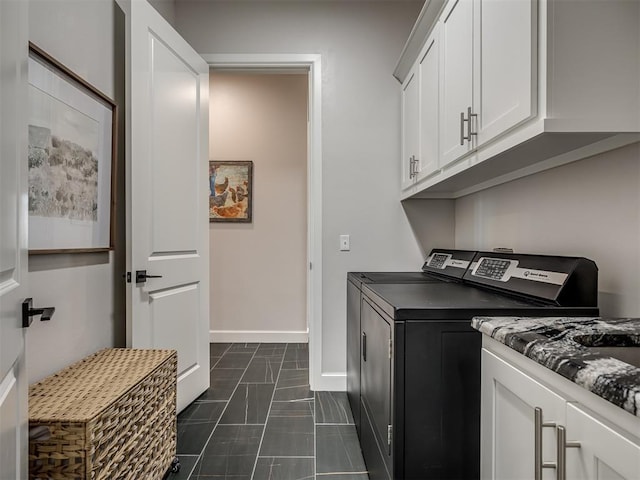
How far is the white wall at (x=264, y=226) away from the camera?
12.8 ft

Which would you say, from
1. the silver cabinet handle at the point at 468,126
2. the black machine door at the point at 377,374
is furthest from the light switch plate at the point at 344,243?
the silver cabinet handle at the point at 468,126

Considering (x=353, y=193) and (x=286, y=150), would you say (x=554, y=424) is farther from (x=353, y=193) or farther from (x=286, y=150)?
(x=286, y=150)

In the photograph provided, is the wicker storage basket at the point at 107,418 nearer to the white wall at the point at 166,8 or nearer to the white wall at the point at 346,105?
the white wall at the point at 346,105

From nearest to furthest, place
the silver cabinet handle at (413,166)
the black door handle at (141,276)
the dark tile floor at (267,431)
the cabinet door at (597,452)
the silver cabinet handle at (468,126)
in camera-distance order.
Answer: the cabinet door at (597,452) → the silver cabinet handle at (468,126) → the dark tile floor at (267,431) → the black door handle at (141,276) → the silver cabinet handle at (413,166)

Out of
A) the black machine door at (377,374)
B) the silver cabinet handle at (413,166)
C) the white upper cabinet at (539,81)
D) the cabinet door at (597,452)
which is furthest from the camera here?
the silver cabinet handle at (413,166)

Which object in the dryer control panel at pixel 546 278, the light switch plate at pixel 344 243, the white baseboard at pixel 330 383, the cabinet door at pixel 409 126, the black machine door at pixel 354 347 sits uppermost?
the cabinet door at pixel 409 126

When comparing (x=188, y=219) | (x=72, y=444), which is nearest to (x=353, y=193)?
(x=188, y=219)

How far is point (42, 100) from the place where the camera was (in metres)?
1.34

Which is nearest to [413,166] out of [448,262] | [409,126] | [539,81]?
[409,126]

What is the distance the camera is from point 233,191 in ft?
12.8

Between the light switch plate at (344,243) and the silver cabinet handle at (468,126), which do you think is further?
the light switch plate at (344,243)

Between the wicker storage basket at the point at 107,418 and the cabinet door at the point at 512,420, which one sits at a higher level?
the cabinet door at the point at 512,420

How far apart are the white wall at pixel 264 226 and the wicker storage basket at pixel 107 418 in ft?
7.12

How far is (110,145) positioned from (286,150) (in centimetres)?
224
